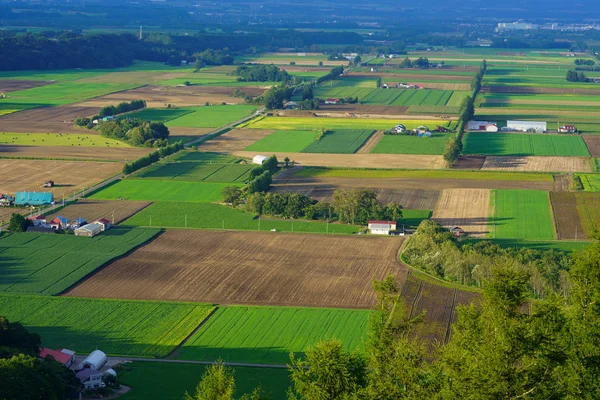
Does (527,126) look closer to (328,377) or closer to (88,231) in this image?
(88,231)

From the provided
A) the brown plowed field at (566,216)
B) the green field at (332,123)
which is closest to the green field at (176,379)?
the brown plowed field at (566,216)

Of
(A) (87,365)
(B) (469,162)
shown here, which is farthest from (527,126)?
(A) (87,365)

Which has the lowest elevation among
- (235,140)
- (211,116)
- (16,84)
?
(16,84)

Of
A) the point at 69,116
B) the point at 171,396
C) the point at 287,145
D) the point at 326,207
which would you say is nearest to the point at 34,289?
the point at 171,396

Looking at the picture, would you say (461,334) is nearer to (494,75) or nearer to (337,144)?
(337,144)

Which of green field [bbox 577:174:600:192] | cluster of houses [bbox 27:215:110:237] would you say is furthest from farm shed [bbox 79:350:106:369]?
green field [bbox 577:174:600:192]
